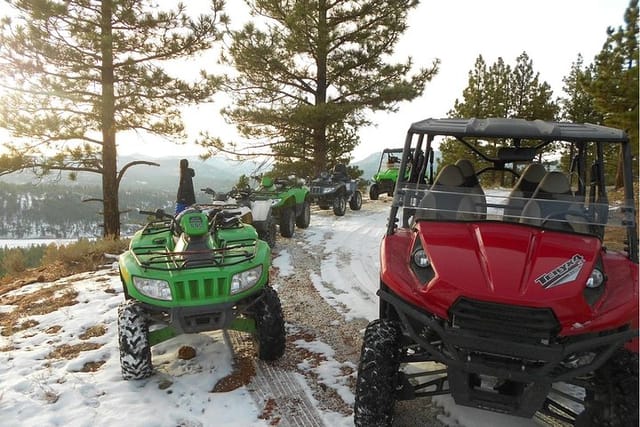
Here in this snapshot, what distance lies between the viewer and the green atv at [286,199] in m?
9.56

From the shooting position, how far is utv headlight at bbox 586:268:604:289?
2549mm

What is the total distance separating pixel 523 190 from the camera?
3795mm

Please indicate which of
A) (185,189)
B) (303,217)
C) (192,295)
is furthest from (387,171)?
(192,295)

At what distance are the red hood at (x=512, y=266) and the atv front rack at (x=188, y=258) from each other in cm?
183

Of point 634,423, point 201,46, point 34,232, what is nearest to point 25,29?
point 201,46

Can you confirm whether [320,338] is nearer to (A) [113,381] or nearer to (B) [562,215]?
(A) [113,381]

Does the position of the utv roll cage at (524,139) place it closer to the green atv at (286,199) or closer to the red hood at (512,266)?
the red hood at (512,266)

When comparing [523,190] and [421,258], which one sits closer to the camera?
[421,258]

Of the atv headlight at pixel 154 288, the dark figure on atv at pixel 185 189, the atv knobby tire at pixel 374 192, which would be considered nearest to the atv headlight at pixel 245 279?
the atv headlight at pixel 154 288

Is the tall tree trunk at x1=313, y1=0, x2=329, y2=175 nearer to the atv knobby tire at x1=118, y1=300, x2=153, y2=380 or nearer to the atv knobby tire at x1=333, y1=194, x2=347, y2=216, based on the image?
the atv knobby tire at x1=333, y1=194, x2=347, y2=216

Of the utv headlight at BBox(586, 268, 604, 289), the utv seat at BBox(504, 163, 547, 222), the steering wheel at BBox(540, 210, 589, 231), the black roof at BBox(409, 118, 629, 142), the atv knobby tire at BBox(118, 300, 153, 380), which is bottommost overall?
the atv knobby tire at BBox(118, 300, 153, 380)

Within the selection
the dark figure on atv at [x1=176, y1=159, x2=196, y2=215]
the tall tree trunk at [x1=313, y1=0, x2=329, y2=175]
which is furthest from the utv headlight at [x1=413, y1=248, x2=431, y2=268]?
the tall tree trunk at [x1=313, y1=0, x2=329, y2=175]

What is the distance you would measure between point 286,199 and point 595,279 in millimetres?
7417

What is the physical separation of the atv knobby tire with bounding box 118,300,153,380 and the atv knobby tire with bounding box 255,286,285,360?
945 mm
